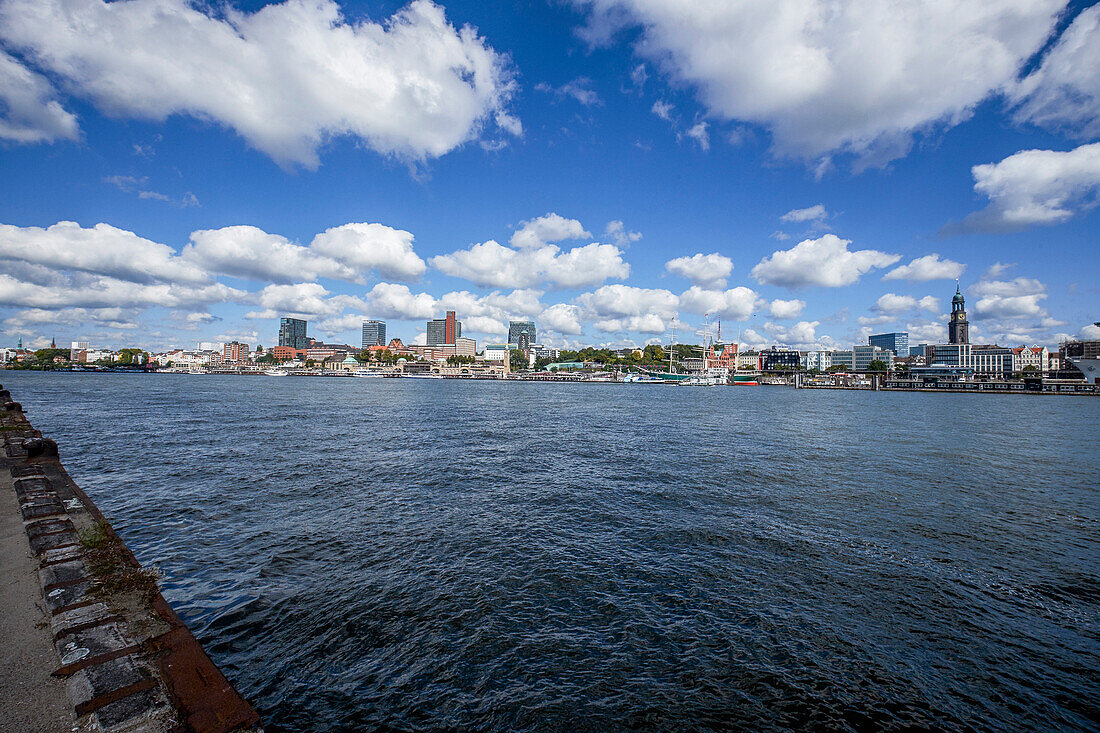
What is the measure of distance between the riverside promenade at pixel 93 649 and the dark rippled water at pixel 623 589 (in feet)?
5.72

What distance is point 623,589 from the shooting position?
372 inches

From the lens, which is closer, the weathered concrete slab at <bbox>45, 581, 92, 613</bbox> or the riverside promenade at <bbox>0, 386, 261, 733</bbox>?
the riverside promenade at <bbox>0, 386, 261, 733</bbox>

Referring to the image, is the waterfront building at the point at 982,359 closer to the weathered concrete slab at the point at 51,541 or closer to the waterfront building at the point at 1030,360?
the waterfront building at the point at 1030,360

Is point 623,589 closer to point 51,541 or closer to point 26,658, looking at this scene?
point 26,658

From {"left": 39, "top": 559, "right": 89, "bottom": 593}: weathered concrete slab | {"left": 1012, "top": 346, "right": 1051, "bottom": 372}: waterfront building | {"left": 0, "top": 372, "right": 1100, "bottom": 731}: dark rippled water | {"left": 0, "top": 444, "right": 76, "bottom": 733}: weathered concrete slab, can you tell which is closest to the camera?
{"left": 0, "top": 444, "right": 76, "bottom": 733}: weathered concrete slab

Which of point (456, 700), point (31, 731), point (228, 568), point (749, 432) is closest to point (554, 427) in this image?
point (749, 432)

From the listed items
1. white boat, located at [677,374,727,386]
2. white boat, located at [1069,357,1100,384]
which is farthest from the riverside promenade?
white boat, located at [677,374,727,386]

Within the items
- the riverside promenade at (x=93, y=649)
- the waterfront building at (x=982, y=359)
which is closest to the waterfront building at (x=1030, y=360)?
the waterfront building at (x=982, y=359)

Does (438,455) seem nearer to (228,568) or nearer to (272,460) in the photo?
(272,460)

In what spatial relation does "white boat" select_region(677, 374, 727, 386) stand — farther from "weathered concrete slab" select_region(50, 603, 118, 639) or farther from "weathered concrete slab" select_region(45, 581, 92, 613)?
"weathered concrete slab" select_region(50, 603, 118, 639)

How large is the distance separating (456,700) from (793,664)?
5141 millimetres

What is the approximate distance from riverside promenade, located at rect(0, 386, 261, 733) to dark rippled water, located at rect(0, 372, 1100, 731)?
1.74 m

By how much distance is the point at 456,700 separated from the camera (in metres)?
6.30

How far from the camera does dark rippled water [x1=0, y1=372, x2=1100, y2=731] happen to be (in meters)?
6.45
